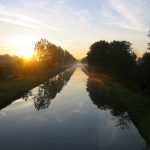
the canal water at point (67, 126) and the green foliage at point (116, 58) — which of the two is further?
the green foliage at point (116, 58)

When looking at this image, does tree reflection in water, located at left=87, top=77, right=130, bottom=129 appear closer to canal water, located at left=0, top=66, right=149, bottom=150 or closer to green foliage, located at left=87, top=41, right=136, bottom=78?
canal water, located at left=0, top=66, right=149, bottom=150

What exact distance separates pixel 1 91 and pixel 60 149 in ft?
90.9

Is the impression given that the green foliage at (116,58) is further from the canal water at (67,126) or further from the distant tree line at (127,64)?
the canal water at (67,126)

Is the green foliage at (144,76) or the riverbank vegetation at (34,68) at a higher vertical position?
the green foliage at (144,76)

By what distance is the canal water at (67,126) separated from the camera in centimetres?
2372

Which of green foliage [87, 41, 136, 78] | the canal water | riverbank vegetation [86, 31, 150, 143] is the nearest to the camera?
the canal water

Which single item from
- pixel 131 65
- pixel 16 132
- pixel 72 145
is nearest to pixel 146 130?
pixel 72 145

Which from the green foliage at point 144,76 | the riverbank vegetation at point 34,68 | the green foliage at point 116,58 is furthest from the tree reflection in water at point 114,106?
the green foliage at point 116,58

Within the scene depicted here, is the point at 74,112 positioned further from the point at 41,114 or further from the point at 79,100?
the point at 79,100

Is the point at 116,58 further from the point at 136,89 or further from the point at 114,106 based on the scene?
the point at 114,106

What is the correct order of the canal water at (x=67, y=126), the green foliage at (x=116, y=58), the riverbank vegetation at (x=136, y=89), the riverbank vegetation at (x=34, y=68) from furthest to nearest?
the green foliage at (x=116, y=58), the riverbank vegetation at (x=34, y=68), the riverbank vegetation at (x=136, y=89), the canal water at (x=67, y=126)

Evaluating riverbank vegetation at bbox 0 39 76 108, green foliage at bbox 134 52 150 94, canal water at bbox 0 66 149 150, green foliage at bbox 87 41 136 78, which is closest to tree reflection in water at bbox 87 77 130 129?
canal water at bbox 0 66 149 150

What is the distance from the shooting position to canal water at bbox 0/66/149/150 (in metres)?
23.7

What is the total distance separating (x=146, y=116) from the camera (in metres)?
31.5
